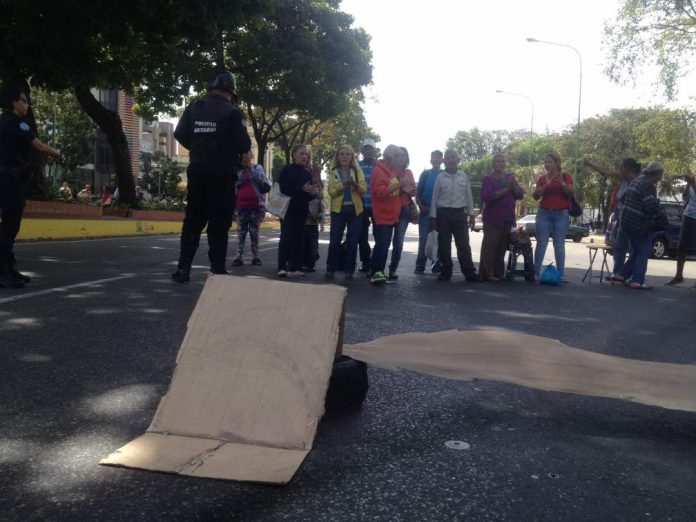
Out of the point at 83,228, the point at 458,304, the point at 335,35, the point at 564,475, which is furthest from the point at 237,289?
the point at 335,35

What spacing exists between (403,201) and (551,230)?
2.26 metres

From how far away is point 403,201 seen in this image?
374 inches

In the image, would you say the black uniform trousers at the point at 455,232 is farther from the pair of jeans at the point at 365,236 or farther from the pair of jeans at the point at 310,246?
the pair of jeans at the point at 310,246

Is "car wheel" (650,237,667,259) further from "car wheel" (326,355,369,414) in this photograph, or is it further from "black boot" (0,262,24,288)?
"car wheel" (326,355,369,414)

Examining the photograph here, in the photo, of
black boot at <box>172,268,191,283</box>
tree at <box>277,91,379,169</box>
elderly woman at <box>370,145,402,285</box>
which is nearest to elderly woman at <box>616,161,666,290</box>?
elderly woman at <box>370,145,402,285</box>

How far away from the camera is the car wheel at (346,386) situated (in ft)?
10.2

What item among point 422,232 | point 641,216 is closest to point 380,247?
point 422,232

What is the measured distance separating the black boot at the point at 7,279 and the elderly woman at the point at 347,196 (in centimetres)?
360

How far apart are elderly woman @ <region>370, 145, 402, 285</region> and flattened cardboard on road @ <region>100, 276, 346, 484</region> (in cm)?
569

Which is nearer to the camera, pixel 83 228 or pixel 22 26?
pixel 22 26

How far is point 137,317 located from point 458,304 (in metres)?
3.12

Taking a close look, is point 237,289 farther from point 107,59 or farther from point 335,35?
point 335,35

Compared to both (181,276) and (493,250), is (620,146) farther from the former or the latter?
(181,276)

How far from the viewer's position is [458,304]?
712 cm
